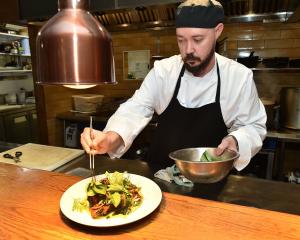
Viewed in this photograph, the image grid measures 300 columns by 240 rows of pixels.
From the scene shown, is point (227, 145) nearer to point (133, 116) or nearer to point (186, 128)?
point (186, 128)

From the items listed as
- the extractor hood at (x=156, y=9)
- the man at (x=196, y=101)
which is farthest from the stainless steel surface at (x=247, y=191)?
the extractor hood at (x=156, y=9)

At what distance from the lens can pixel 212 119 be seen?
1690 mm

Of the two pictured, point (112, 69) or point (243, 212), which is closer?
point (112, 69)

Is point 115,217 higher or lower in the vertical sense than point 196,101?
lower

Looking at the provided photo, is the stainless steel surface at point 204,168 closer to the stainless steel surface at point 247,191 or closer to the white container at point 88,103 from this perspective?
the stainless steel surface at point 247,191

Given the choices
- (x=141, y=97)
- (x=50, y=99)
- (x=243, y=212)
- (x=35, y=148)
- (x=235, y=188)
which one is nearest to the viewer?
(x=243, y=212)

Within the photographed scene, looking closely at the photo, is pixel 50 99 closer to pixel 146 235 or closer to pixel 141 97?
pixel 141 97

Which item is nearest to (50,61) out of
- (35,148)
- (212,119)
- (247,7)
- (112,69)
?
(112,69)

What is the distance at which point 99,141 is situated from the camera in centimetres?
126

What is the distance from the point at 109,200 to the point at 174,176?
0.58 m

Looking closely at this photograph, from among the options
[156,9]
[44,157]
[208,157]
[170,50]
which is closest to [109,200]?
[208,157]

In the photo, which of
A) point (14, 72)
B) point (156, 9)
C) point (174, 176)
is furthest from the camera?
point (14, 72)

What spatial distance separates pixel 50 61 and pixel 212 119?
3.83 feet

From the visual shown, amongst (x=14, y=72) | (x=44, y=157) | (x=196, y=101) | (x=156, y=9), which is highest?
(x=156, y=9)
